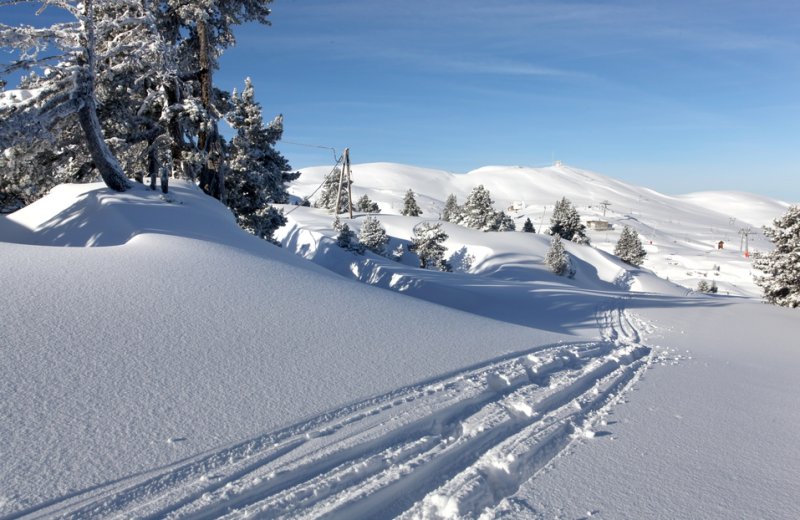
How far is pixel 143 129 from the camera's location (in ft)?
47.8

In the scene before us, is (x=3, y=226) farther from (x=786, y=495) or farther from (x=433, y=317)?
(x=786, y=495)

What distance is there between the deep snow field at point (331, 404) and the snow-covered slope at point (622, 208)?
2169 centimetres

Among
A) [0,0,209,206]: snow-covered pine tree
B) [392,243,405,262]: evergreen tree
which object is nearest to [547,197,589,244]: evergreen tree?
[392,243,405,262]: evergreen tree

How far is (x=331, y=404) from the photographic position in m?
3.84

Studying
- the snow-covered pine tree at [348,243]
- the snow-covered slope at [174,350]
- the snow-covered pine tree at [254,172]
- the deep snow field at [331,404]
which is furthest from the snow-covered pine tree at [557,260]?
the snow-covered slope at [174,350]

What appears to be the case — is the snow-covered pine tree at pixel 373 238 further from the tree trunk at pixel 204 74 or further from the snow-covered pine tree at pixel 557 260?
the tree trunk at pixel 204 74

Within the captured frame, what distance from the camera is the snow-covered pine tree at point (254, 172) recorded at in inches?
723

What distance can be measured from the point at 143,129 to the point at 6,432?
14144 millimetres

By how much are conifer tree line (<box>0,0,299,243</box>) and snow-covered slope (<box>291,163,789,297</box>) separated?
19.2 m

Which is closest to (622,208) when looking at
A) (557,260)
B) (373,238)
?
(557,260)

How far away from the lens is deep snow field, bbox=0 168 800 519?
2830 millimetres

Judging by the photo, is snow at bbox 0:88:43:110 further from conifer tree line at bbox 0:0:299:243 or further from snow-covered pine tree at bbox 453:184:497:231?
snow-covered pine tree at bbox 453:184:497:231

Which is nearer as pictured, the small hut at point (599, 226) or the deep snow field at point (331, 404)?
the deep snow field at point (331, 404)

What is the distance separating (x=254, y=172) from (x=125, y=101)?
18.2 ft
